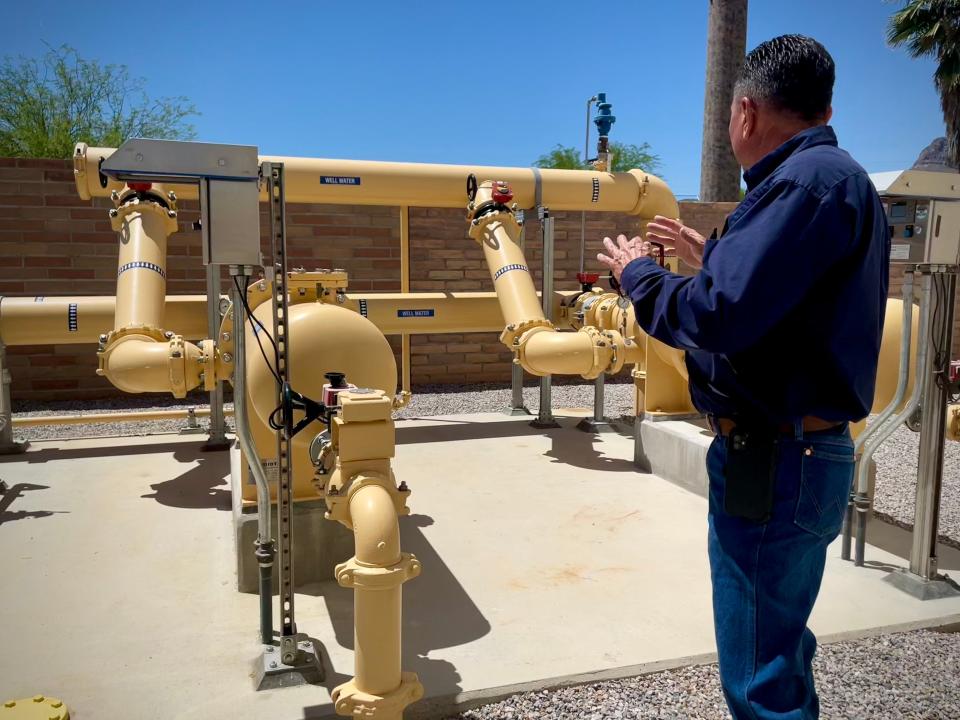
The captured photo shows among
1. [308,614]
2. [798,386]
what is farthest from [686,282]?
[308,614]

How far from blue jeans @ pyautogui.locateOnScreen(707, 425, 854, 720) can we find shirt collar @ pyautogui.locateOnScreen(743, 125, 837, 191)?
22.8 inches

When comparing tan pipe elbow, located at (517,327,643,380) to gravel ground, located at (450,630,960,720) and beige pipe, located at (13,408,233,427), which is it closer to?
gravel ground, located at (450,630,960,720)

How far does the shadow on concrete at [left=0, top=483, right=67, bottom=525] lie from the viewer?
4.28 m

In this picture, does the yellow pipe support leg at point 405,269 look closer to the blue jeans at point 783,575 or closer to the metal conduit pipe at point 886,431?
the metal conduit pipe at point 886,431

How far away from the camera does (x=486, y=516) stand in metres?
4.38

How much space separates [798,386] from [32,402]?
305 inches

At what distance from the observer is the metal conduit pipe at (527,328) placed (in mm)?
4816

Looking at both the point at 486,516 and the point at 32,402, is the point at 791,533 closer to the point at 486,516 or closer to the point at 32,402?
the point at 486,516

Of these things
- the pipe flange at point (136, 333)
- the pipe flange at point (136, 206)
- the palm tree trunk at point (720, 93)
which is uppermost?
the palm tree trunk at point (720, 93)

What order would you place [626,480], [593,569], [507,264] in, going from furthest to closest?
[507,264], [626,480], [593,569]

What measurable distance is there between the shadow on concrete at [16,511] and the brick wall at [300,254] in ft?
9.70

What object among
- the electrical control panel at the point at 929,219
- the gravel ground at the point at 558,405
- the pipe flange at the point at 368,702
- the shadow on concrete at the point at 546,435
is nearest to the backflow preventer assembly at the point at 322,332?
the pipe flange at the point at 368,702

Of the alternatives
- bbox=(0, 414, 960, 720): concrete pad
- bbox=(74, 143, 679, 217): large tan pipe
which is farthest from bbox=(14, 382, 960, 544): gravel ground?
bbox=(74, 143, 679, 217): large tan pipe

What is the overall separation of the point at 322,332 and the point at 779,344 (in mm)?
2120
